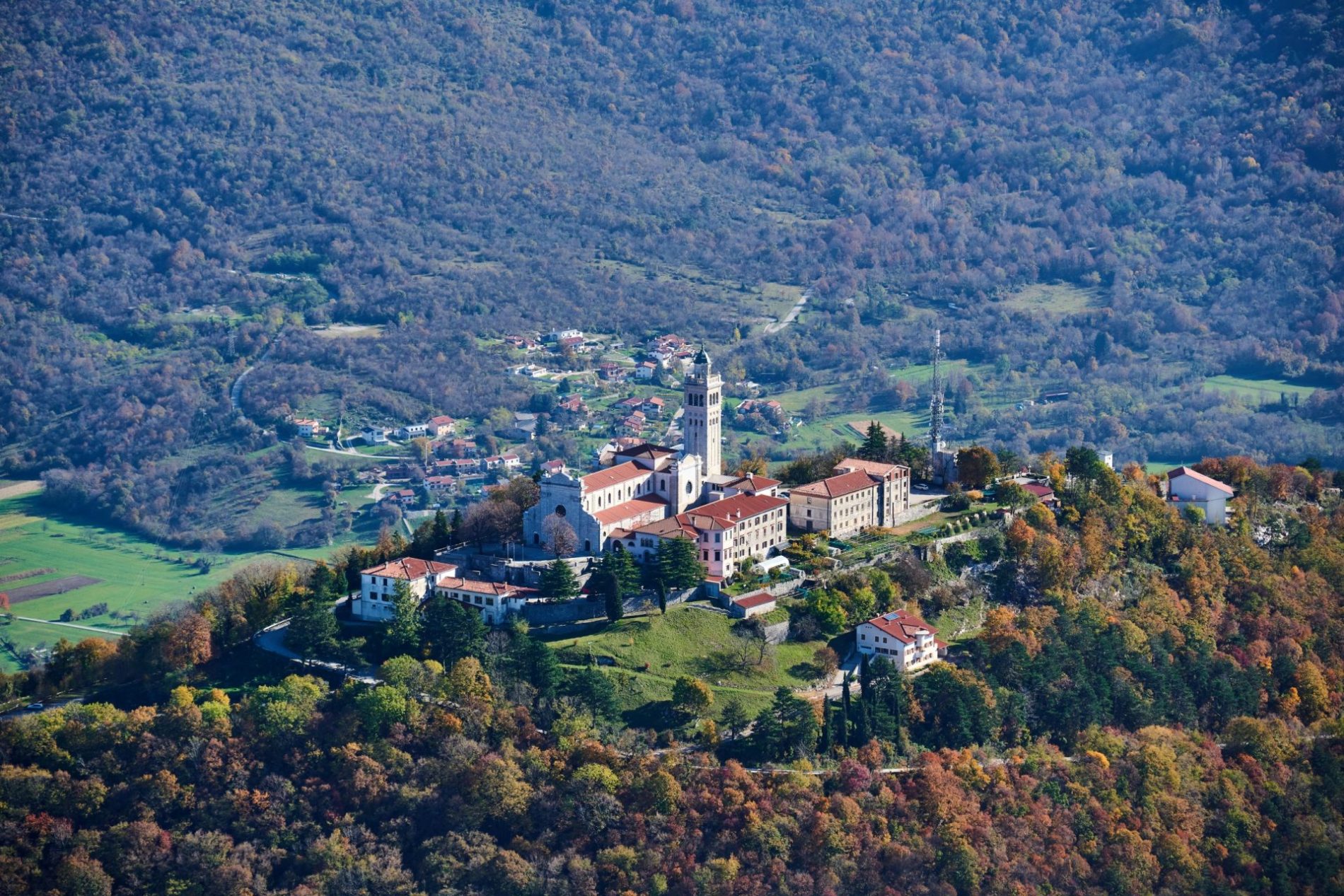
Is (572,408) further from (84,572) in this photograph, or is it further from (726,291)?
(84,572)

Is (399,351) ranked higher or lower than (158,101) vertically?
lower

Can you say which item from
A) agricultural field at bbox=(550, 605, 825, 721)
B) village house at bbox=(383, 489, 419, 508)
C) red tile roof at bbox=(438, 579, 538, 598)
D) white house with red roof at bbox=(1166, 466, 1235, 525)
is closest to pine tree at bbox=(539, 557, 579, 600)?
red tile roof at bbox=(438, 579, 538, 598)

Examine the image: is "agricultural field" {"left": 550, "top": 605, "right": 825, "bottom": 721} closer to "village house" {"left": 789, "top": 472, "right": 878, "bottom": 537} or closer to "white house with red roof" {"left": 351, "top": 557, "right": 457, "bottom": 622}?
"white house with red roof" {"left": 351, "top": 557, "right": 457, "bottom": 622}

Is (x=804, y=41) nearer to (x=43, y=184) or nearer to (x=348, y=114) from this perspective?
(x=348, y=114)

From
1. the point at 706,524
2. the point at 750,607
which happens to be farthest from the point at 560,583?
the point at 750,607

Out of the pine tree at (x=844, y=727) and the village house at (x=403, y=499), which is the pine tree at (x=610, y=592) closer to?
the pine tree at (x=844, y=727)

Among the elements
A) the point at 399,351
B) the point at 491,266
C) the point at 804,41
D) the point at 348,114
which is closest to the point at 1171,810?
the point at 399,351
